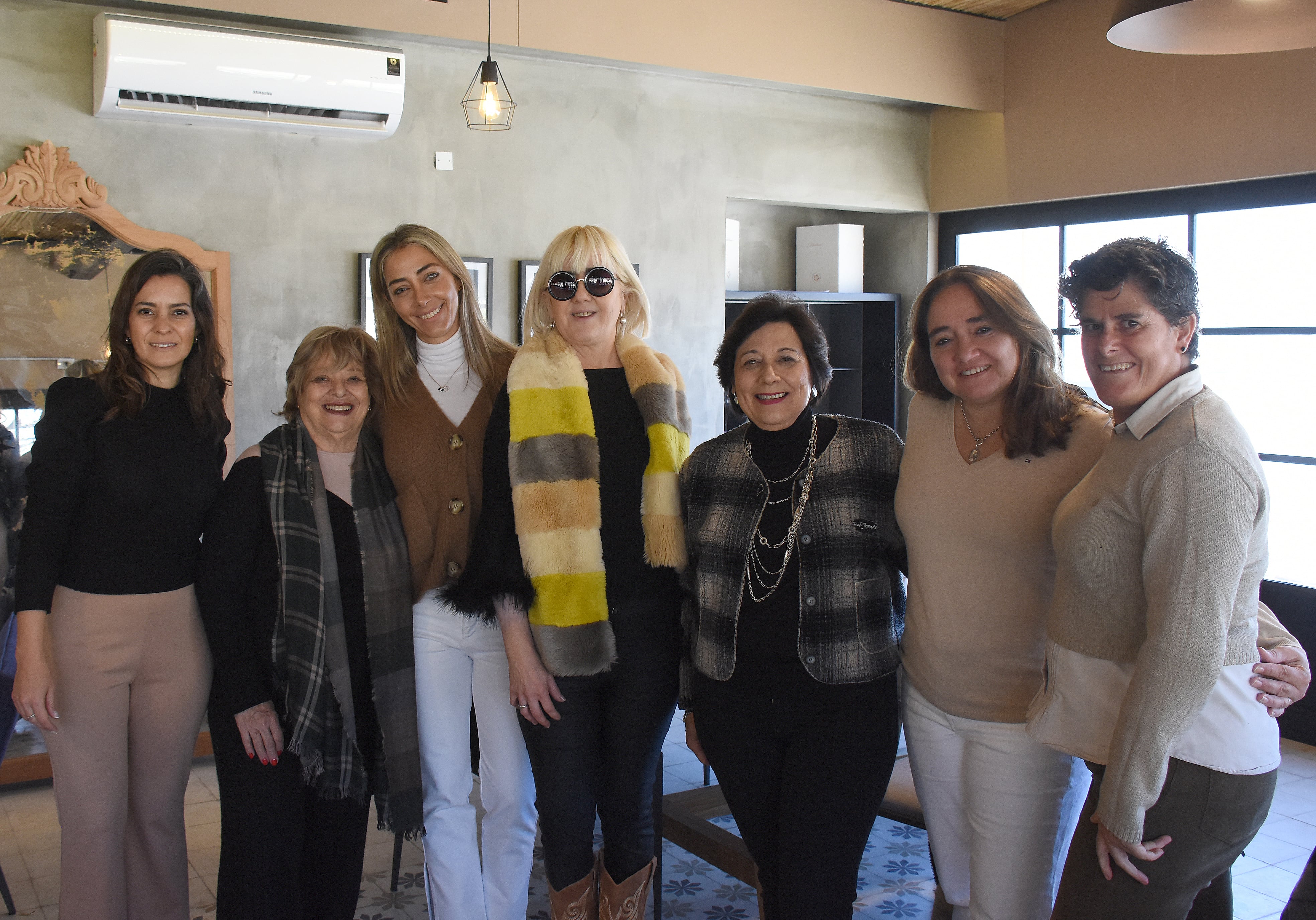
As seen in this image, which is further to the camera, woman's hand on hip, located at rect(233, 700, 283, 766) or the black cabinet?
the black cabinet

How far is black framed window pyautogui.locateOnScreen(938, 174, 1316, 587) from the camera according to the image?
465 cm

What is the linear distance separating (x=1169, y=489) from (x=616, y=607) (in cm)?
108

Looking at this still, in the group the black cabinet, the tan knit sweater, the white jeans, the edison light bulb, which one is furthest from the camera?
the black cabinet

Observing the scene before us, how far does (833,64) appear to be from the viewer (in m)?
5.35

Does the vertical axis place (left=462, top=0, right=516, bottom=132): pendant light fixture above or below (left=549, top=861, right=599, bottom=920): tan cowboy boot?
above

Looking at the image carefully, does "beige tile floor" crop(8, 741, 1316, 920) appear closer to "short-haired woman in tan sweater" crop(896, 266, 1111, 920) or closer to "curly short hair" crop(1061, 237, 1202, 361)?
"short-haired woman in tan sweater" crop(896, 266, 1111, 920)

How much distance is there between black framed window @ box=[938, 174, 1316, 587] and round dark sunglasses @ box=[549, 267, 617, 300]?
3.01 m

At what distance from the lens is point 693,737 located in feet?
7.24

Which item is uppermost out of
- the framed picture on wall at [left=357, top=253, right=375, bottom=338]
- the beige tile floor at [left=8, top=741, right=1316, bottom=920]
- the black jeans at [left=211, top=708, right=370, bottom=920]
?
the framed picture on wall at [left=357, top=253, right=375, bottom=338]

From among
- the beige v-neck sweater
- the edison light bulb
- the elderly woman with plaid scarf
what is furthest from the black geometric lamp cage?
Result: the beige v-neck sweater

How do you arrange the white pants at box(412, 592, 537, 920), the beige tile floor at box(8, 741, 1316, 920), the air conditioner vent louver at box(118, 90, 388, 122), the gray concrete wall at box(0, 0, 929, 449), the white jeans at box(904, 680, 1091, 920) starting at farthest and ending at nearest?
the gray concrete wall at box(0, 0, 929, 449)
the air conditioner vent louver at box(118, 90, 388, 122)
the beige tile floor at box(8, 741, 1316, 920)
the white pants at box(412, 592, 537, 920)
the white jeans at box(904, 680, 1091, 920)

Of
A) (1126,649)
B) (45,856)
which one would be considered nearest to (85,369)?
(45,856)

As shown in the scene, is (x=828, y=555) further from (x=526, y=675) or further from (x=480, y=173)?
(x=480, y=173)

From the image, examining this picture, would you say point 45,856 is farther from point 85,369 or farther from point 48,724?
point 85,369
